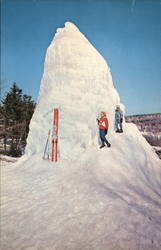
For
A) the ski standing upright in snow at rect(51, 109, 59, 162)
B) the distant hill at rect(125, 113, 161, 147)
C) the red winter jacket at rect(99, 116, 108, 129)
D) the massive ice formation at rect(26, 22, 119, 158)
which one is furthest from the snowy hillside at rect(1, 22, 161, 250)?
the distant hill at rect(125, 113, 161, 147)

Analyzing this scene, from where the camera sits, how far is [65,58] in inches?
413

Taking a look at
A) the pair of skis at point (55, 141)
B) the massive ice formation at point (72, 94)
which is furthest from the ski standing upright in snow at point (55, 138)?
the massive ice formation at point (72, 94)

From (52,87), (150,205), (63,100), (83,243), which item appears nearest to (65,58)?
(52,87)

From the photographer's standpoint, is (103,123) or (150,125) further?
(150,125)

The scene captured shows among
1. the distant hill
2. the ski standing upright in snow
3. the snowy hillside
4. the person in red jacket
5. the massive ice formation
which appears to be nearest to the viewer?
the snowy hillside

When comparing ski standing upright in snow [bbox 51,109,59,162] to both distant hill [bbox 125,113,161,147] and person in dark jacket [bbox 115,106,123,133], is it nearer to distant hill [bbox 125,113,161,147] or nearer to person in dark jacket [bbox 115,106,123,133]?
person in dark jacket [bbox 115,106,123,133]

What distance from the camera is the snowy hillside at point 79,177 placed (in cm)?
419

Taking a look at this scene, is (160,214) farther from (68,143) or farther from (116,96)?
(116,96)

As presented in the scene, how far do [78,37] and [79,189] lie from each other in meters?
8.65

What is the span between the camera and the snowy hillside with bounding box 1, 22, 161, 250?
13.7 ft

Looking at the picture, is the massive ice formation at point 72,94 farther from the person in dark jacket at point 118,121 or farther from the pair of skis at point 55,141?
the person in dark jacket at point 118,121

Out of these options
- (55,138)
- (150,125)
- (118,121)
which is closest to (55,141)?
(55,138)

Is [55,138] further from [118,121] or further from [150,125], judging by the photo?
[150,125]

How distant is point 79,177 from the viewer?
284 inches
